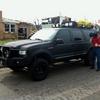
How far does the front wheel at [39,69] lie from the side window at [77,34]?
2.03m

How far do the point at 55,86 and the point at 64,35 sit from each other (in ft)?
8.31

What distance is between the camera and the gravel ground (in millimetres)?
6501

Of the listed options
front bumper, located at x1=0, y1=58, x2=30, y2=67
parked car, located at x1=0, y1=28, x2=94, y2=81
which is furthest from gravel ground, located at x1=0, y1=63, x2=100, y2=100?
front bumper, located at x1=0, y1=58, x2=30, y2=67

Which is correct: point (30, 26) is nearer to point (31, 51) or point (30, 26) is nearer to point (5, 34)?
point (5, 34)

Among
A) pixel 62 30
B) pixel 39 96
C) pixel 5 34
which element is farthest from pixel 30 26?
pixel 39 96

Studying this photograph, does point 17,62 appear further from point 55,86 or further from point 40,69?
point 55,86

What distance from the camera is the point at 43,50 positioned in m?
8.31

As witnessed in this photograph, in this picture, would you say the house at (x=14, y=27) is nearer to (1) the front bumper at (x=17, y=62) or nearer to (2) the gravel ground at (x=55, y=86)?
(2) the gravel ground at (x=55, y=86)

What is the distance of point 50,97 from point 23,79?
87.8 inches

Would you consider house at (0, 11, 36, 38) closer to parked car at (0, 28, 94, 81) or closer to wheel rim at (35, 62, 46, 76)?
parked car at (0, 28, 94, 81)

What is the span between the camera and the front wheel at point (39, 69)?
805 cm

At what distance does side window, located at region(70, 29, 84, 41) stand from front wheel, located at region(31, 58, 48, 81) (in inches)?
79.9

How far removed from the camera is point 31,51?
7.93 metres

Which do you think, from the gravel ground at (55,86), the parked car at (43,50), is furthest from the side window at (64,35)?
the gravel ground at (55,86)
